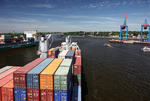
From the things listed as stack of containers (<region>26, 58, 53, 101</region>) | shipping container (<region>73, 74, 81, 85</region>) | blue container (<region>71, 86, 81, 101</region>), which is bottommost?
blue container (<region>71, 86, 81, 101</region>)

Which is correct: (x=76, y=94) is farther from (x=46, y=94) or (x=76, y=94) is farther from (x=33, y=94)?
(x=33, y=94)

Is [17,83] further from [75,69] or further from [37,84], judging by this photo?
[75,69]

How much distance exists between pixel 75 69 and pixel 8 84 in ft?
29.4

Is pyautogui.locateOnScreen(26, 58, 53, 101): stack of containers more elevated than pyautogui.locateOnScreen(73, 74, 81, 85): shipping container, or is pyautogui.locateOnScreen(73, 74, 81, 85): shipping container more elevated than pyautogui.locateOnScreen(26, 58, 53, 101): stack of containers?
pyautogui.locateOnScreen(26, 58, 53, 101): stack of containers

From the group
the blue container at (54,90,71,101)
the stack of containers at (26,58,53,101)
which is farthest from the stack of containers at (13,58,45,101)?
the blue container at (54,90,71,101)

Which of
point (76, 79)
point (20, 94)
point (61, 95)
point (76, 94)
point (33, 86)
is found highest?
point (33, 86)

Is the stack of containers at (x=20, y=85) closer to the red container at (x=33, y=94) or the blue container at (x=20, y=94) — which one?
the blue container at (x=20, y=94)

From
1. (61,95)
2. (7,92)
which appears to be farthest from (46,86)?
(7,92)

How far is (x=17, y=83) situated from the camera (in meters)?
10.9

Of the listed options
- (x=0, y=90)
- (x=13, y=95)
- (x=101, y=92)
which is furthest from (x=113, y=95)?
(x=0, y=90)

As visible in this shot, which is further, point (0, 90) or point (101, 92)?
point (101, 92)

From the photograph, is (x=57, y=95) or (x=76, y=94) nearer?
(x=57, y=95)

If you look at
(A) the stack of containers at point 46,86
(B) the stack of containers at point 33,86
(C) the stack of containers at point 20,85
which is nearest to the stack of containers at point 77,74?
(A) the stack of containers at point 46,86

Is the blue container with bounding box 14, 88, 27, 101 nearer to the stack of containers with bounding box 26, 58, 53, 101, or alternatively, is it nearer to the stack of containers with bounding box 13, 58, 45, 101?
the stack of containers with bounding box 13, 58, 45, 101
